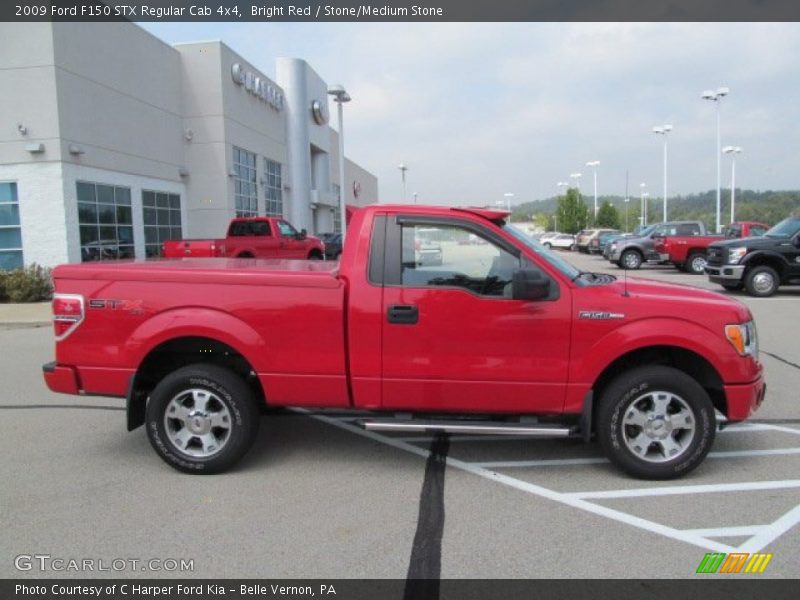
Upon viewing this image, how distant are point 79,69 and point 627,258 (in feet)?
67.4

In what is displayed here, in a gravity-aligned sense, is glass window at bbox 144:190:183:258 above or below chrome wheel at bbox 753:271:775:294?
above

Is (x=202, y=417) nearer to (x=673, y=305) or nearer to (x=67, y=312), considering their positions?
(x=67, y=312)

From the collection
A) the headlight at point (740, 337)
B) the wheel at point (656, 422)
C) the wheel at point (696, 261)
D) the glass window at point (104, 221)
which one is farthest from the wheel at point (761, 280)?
the glass window at point (104, 221)

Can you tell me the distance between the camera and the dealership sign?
95.0ft

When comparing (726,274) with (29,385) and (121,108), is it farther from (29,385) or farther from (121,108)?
(121,108)

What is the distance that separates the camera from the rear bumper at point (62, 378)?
4.75 m

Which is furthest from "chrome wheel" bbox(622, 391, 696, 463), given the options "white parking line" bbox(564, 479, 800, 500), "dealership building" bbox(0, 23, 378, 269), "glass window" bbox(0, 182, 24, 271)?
"glass window" bbox(0, 182, 24, 271)

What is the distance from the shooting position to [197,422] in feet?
15.2

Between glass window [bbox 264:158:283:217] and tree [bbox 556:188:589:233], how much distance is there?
44.5m

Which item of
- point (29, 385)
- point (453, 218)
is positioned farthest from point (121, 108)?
point (453, 218)

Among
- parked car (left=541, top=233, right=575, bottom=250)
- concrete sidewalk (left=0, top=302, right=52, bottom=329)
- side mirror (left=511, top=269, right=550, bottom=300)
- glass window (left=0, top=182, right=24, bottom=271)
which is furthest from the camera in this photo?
parked car (left=541, top=233, right=575, bottom=250)

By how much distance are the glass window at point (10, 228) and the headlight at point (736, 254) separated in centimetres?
1885

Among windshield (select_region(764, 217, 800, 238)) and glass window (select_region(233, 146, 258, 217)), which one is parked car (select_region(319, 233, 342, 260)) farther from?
windshield (select_region(764, 217, 800, 238))

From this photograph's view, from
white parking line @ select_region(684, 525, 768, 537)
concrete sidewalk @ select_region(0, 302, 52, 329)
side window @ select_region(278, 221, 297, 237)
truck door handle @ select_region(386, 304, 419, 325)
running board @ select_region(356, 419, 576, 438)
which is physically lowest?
white parking line @ select_region(684, 525, 768, 537)
